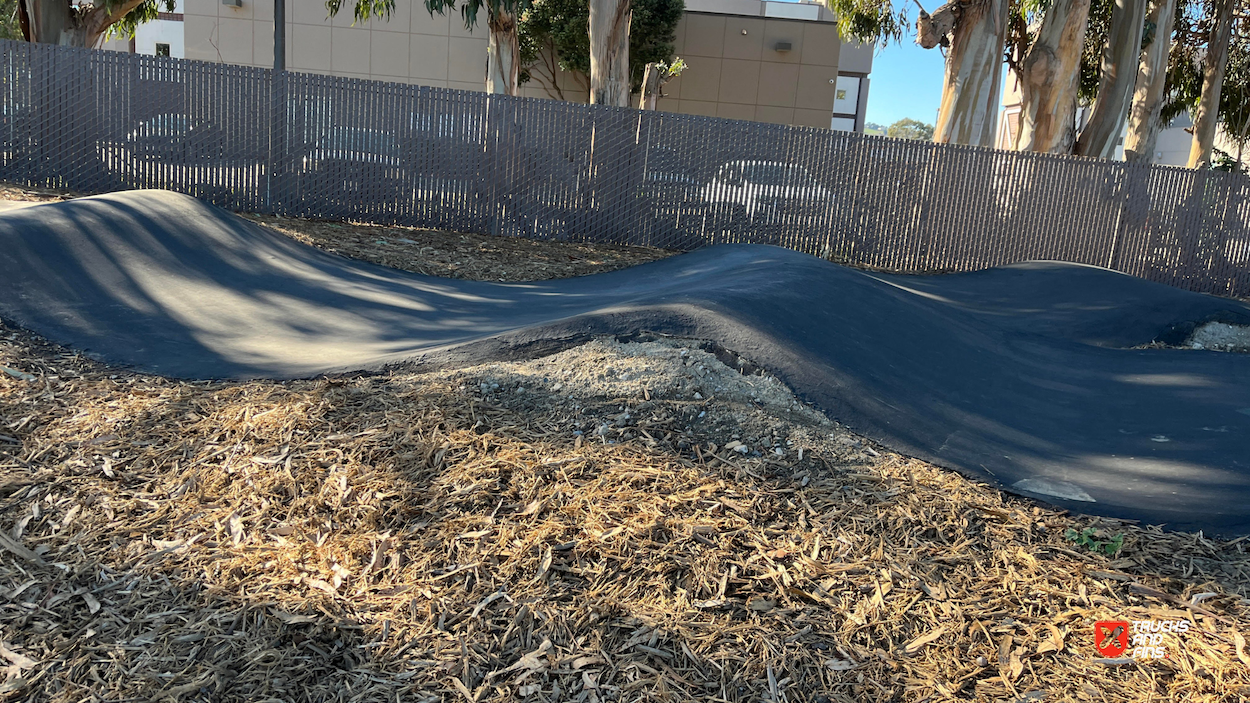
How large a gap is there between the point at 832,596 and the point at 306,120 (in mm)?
9438

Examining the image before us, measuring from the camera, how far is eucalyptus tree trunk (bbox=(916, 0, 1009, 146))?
40.4 feet

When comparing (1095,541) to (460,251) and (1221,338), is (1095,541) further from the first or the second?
(460,251)

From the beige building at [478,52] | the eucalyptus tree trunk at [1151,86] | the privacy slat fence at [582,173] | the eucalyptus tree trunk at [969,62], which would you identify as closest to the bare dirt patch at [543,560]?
the privacy slat fence at [582,173]

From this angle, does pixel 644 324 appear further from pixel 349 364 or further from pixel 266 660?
pixel 266 660

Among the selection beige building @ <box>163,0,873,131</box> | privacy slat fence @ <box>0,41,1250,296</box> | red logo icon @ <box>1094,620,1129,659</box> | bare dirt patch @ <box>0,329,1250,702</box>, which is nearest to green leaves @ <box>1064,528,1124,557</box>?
bare dirt patch @ <box>0,329,1250,702</box>

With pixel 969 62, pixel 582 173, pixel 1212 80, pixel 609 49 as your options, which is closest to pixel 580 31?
pixel 609 49

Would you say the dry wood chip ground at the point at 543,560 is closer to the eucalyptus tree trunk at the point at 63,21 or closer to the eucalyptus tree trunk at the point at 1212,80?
the eucalyptus tree trunk at the point at 63,21

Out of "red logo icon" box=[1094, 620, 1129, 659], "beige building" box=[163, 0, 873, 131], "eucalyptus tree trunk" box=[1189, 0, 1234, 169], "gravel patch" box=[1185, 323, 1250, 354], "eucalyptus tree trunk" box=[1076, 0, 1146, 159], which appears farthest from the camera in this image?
"beige building" box=[163, 0, 873, 131]

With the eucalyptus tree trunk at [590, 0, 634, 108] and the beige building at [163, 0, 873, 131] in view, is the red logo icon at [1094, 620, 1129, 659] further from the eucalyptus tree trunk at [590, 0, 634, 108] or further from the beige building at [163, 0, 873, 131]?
the beige building at [163, 0, 873, 131]

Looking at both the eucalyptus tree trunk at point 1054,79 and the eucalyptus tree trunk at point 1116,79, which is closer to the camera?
the eucalyptus tree trunk at point 1054,79

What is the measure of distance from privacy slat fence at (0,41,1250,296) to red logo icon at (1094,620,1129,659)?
331 inches

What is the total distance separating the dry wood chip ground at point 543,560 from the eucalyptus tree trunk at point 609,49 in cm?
1069

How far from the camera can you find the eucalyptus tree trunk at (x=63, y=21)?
15.0 metres

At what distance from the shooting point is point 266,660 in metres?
2.44
